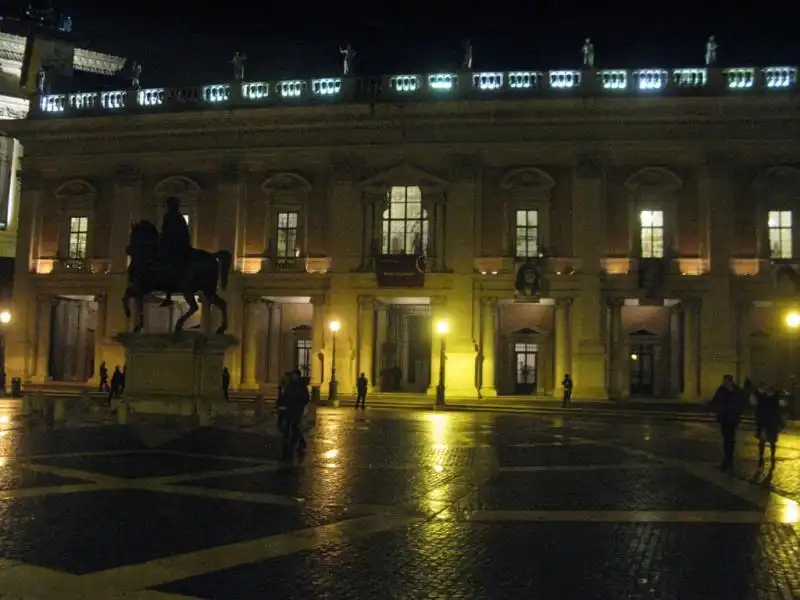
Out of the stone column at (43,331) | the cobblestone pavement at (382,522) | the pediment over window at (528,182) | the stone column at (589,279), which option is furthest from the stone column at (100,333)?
the cobblestone pavement at (382,522)

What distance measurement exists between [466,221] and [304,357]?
433 inches

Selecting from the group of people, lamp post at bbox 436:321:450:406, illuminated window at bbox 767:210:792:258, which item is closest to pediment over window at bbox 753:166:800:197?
illuminated window at bbox 767:210:792:258

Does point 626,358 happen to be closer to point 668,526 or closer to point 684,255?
point 684,255

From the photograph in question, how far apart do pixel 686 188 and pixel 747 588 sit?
111 ft

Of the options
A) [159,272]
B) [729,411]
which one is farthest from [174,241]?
[729,411]

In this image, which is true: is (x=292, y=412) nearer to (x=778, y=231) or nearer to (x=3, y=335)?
(x=778, y=231)

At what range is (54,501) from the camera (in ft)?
36.2

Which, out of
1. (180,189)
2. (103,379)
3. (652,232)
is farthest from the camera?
(180,189)

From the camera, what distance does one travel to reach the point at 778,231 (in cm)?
3822

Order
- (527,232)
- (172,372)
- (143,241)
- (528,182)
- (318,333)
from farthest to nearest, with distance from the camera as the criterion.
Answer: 1. (318,333)
2. (527,232)
3. (528,182)
4. (143,241)
5. (172,372)

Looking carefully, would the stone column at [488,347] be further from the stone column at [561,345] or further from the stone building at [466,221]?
the stone column at [561,345]

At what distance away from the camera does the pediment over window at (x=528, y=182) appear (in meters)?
39.2

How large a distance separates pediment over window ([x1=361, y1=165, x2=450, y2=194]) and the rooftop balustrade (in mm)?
3285

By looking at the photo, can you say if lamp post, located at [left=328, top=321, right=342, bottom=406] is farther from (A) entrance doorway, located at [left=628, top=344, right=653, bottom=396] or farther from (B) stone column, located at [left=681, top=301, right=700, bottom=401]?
(B) stone column, located at [left=681, top=301, right=700, bottom=401]
